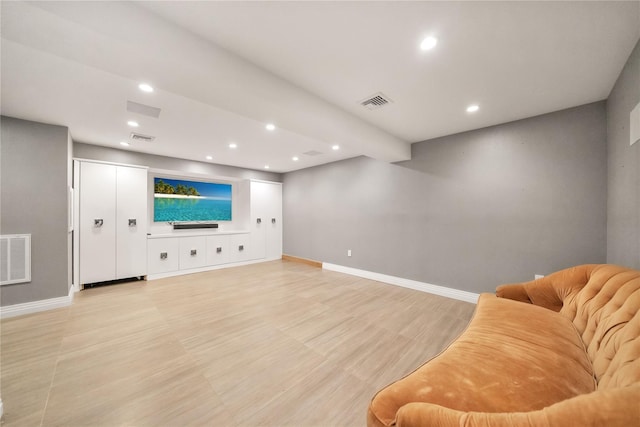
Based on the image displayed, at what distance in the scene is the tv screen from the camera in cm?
498

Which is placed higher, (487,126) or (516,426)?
(487,126)

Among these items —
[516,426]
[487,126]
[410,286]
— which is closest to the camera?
[516,426]

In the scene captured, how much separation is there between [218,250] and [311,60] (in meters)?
4.66

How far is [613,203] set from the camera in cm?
218

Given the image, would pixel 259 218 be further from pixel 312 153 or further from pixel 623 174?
pixel 623 174

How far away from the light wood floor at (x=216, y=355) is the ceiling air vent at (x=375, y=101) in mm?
2558

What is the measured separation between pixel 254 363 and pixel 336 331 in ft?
2.98

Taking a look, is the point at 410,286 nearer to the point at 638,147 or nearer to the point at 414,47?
the point at 638,147

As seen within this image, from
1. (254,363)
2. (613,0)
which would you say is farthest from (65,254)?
(613,0)

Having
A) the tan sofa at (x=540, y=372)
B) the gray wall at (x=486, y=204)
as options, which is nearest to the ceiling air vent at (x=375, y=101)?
the gray wall at (x=486, y=204)

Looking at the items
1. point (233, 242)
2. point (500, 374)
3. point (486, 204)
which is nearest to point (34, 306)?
point (233, 242)

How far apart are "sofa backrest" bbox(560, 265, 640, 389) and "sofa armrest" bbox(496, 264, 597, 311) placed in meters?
0.02

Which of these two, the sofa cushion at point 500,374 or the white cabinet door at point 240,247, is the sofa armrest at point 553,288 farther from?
the white cabinet door at point 240,247

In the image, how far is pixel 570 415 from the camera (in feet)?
2.06
